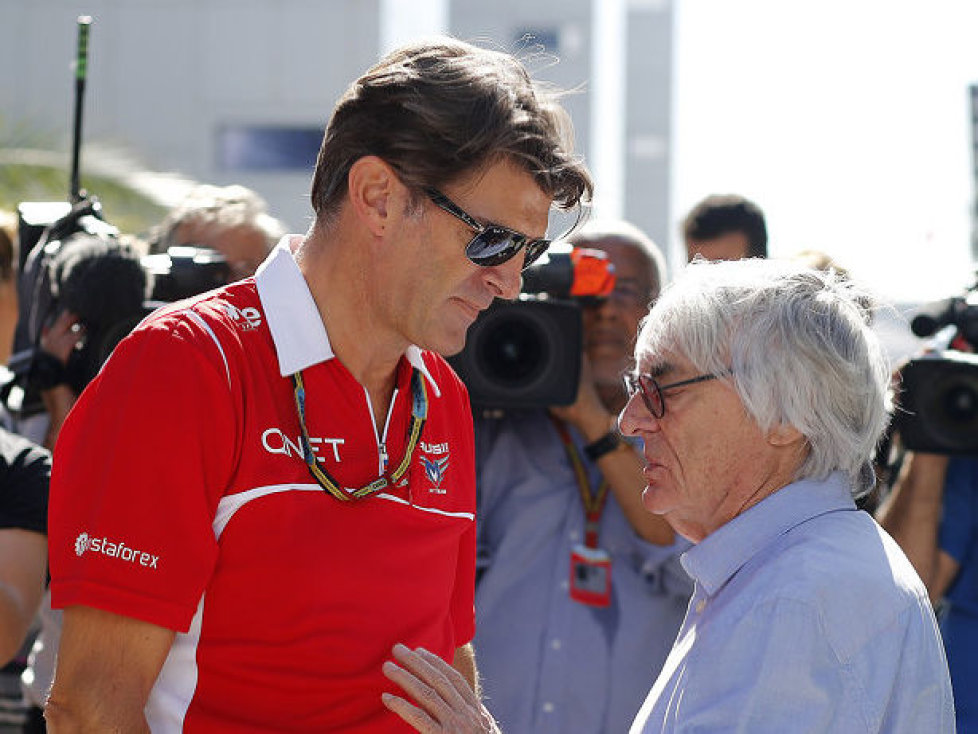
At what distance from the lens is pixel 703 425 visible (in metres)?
2.23

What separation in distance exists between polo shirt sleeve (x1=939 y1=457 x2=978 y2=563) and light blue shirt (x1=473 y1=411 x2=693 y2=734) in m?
0.77

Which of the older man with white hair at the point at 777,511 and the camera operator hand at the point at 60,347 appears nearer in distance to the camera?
the older man with white hair at the point at 777,511

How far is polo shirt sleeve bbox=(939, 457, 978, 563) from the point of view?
3.75 metres

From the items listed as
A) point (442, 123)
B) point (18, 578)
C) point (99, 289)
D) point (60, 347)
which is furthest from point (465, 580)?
point (60, 347)

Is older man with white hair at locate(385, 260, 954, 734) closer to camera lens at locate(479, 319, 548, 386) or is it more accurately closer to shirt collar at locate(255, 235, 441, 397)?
shirt collar at locate(255, 235, 441, 397)

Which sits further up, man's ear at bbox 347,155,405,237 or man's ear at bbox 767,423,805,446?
man's ear at bbox 347,155,405,237

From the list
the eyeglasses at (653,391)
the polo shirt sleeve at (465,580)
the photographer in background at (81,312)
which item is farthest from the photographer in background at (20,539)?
the eyeglasses at (653,391)

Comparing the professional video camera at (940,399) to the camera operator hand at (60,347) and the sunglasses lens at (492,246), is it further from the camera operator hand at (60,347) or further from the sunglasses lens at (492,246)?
the camera operator hand at (60,347)

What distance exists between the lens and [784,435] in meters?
2.16

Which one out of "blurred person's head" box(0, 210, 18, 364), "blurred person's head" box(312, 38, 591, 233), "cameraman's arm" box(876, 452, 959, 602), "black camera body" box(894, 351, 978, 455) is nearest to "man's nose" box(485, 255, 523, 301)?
"blurred person's head" box(312, 38, 591, 233)

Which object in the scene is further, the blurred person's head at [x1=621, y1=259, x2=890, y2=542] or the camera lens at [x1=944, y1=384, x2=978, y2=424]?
the camera lens at [x1=944, y1=384, x2=978, y2=424]

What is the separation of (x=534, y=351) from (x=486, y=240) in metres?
1.41

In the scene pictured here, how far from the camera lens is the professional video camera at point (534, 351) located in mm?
3521

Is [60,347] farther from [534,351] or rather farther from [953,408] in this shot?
[953,408]
